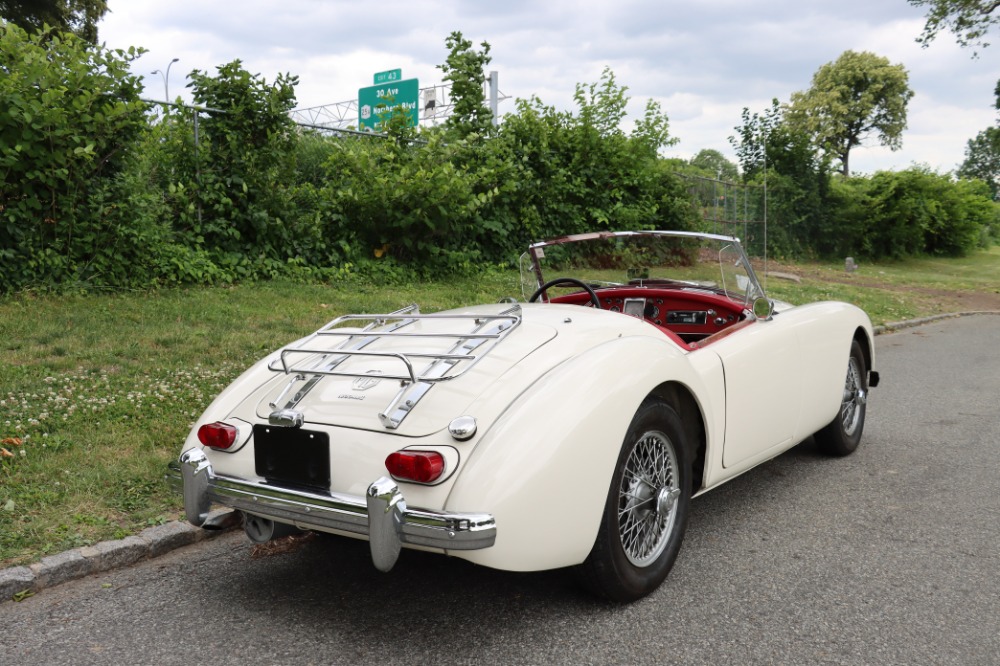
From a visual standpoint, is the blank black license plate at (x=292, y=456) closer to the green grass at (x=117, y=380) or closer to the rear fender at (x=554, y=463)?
the rear fender at (x=554, y=463)

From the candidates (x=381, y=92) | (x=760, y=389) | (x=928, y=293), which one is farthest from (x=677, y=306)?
(x=381, y=92)

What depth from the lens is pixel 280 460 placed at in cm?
301

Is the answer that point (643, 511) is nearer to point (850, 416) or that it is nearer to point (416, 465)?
point (416, 465)

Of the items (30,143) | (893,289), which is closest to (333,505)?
(30,143)

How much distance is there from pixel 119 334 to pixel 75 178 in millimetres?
2002

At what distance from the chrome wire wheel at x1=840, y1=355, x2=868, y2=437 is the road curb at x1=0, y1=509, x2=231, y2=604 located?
11.4 feet

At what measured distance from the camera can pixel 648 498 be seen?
10.7 ft

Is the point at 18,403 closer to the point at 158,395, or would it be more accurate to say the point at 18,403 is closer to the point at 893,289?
the point at 158,395

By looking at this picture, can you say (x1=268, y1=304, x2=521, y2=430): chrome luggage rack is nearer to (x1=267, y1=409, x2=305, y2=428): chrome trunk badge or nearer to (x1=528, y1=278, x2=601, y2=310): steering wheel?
(x1=267, y1=409, x2=305, y2=428): chrome trunk badge

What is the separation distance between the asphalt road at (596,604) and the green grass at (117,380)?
52 cm

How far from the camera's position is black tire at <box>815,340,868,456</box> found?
197 inches

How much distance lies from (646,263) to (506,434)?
6.74ft

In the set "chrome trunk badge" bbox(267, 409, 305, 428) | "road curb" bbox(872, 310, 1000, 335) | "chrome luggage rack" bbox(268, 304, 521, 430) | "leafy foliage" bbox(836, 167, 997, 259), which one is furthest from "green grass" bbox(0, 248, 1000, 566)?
"leafy foliage" bbox(836, 167, 997, 259)

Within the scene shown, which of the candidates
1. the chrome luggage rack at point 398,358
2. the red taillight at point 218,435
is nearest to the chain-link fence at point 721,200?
the chrome luggage rack at point 398,358
